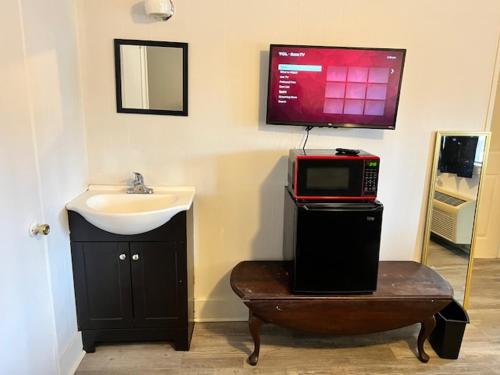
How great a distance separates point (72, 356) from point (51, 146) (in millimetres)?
1233

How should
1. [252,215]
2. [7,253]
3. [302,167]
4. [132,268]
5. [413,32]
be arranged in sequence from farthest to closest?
[252,215] < [413,32] < [132,268] < [302,167] < [7,253]

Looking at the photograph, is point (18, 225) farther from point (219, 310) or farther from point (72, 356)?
point (219, 310)

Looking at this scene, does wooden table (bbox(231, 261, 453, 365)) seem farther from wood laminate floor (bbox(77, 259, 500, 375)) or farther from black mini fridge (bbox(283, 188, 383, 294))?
wood laminate floor (bbox(77, 259, 500, 375))

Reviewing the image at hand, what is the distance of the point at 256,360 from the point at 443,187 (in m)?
1.74

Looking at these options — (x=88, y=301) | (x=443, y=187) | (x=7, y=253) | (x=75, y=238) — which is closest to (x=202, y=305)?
(x=88, y=301)

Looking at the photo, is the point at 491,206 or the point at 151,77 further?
the point at 491,206

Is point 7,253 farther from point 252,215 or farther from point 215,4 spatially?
point 215,4

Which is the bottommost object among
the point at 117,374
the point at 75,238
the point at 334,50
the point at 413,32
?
the point at 117,374

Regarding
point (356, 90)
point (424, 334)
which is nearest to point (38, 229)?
point (356, 90)

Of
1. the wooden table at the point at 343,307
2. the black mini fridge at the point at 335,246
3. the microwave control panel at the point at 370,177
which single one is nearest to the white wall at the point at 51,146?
the wooden table at the point at 343,307

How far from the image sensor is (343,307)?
2150mm

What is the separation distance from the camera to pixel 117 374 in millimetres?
2160

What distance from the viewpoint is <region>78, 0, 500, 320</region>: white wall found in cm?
232

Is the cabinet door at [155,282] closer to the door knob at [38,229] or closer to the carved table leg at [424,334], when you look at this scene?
the door knob at [38,229]
